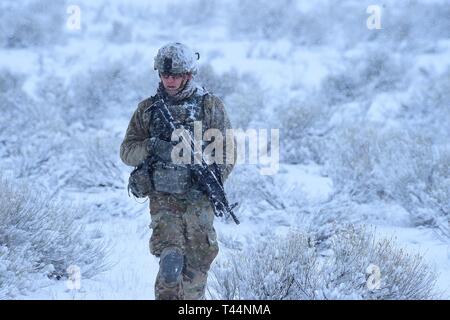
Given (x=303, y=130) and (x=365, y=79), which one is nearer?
(x=303, y=130)

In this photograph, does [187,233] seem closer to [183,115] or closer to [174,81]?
[183,115]

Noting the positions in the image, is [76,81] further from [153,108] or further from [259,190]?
[153,108]

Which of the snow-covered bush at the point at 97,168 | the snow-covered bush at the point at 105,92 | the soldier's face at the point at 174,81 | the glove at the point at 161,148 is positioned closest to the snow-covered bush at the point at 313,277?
the glove at the point at 161,148

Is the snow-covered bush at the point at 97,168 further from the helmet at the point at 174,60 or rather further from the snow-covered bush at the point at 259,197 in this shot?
the helmet at the point at 174,60

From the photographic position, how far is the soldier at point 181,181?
10.9 ft

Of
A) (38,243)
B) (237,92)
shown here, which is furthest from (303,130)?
(38,243)

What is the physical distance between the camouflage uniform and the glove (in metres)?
0.04

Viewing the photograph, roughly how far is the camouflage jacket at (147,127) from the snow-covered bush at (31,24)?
1168 centimetres

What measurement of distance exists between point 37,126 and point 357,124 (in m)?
5.09

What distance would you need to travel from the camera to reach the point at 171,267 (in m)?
3.24

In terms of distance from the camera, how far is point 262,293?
375 cm

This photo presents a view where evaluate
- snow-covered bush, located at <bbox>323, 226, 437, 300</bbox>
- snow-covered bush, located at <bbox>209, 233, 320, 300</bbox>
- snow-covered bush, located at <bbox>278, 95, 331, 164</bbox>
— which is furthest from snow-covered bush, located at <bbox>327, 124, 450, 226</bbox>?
snow-covered bush, located at <bbox>209, 233, 320, 300</bbox>

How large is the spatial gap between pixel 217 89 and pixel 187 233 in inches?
322

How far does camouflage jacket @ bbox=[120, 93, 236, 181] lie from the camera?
134 inches
